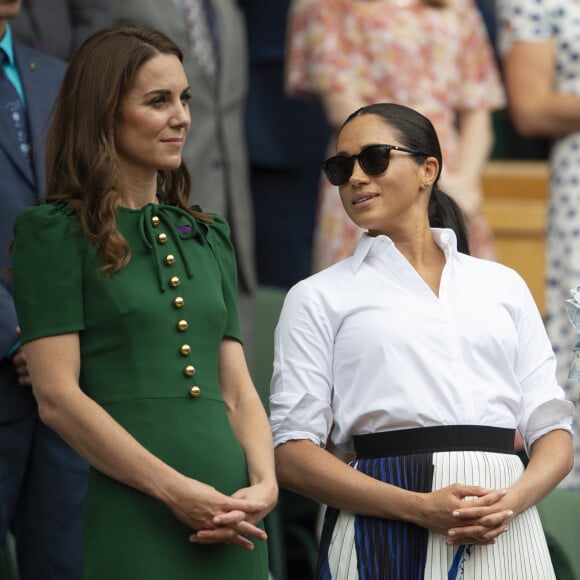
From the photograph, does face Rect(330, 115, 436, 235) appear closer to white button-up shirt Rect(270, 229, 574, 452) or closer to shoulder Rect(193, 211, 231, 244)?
white button-up shirt Rect(270, 229, 574, 452)

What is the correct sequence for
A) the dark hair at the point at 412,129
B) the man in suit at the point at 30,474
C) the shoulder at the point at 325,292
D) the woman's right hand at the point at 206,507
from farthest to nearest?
the man in suit at the point at 30,474 → the dark hair at the point at 412,129 → the shoulder at the point at 325,292 → the woman's right hand at the point at 206,507

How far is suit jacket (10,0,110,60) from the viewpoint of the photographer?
4930mm

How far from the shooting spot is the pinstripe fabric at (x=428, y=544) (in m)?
3.47

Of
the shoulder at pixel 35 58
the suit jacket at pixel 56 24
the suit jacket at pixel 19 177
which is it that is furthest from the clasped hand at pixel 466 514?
the suit jacket at pixel 56 24

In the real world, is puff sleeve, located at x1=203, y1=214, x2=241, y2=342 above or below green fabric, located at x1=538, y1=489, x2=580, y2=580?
above

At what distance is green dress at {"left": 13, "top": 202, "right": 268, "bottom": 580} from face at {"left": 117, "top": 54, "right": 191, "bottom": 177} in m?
0.17

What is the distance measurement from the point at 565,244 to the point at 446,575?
2.51 metres

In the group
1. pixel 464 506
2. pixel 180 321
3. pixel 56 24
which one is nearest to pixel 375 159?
pixel 180 321

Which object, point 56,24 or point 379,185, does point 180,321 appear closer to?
point 379,185

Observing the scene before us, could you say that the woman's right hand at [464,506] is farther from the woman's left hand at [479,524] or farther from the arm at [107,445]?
the arm at [107,445]

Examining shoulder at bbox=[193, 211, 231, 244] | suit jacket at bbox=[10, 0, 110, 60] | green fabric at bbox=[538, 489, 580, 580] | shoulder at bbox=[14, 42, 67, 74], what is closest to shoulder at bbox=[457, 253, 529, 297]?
shoulder at bbox=[193, 211, 231, 244]

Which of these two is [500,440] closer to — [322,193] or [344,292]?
[344,292]

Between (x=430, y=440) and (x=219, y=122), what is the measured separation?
252 centimetres

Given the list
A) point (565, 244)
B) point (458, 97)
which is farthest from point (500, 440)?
point (458, 97)
